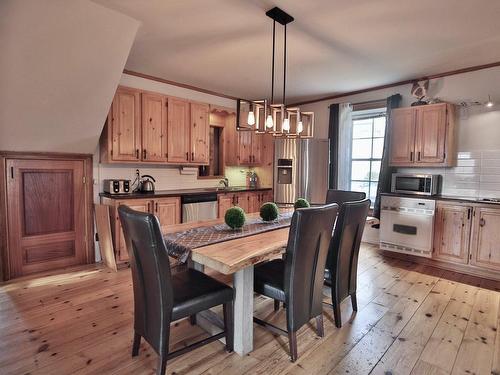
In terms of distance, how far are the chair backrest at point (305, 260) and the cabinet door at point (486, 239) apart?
2585 millimetres

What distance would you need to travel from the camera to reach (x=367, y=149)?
4871 mm

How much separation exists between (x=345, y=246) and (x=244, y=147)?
344 cm

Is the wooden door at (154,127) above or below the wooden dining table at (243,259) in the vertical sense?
above

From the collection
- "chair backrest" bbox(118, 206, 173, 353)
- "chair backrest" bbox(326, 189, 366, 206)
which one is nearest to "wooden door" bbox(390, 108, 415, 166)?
"chair backrest" bbox(326, 189, 366, 206)

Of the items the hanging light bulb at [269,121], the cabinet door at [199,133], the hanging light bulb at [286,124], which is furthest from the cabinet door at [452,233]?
the cabinet door at [199,133]

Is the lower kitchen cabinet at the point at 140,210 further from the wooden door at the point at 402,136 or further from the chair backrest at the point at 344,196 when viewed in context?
the wooden door at the point at 402,136

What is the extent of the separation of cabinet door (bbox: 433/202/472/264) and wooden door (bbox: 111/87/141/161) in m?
4.10

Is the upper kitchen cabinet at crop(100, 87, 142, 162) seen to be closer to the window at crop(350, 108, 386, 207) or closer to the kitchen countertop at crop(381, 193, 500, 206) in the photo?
the window at crop(350, 108, 386, 207)

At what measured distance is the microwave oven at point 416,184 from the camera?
3.89m

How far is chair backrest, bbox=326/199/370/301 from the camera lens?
86.0 inches

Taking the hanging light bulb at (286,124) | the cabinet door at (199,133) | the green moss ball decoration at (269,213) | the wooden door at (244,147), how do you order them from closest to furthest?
1. the hanging light bulb at (286,124)
2. the green moss ball decoration at (269,213)
3. the cabinet door at (199,133)
4. the wooden door at (244,147)

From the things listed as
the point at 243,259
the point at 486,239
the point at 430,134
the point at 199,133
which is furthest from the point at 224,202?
the point at 486,239

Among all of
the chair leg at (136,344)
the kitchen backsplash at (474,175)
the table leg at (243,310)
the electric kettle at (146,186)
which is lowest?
the chair leg at (136,344)

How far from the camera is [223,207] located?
4582mm
